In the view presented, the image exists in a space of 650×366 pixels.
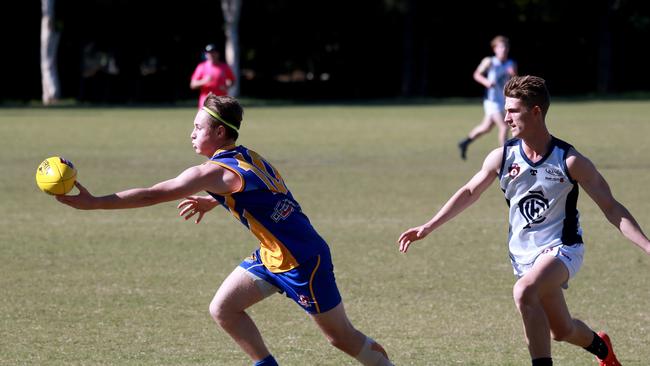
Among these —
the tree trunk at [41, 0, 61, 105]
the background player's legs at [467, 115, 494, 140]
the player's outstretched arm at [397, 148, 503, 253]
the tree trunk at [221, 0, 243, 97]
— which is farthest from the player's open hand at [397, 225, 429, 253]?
the tree trunk at [221, 0, 243, 97]

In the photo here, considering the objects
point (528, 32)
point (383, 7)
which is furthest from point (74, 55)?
point (528, 32)

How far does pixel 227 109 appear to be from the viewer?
551cm

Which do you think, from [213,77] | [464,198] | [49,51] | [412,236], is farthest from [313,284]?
[49,51]

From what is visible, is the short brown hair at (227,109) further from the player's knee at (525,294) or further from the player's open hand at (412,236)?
the player's knee at (525,294)

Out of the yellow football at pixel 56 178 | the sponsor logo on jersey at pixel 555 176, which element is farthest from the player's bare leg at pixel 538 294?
the yellow football at pixel 56 178

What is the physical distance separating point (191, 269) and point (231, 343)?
2.64 metres

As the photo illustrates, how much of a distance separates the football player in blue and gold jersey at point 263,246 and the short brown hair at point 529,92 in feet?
4.10

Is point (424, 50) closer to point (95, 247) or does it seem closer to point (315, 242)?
point (95, 247)

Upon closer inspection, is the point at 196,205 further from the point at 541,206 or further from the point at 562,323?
the point at 562,323

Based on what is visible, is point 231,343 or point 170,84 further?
point 170,84

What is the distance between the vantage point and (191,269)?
381 inches

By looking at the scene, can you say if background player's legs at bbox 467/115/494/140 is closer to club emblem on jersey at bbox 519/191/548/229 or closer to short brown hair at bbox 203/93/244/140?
club emblem on jersey at bbox 519/191/548/229

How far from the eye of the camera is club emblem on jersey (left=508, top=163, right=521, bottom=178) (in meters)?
5.81

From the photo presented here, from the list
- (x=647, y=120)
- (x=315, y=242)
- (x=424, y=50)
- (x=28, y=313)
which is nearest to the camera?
(x=315, y=242)
